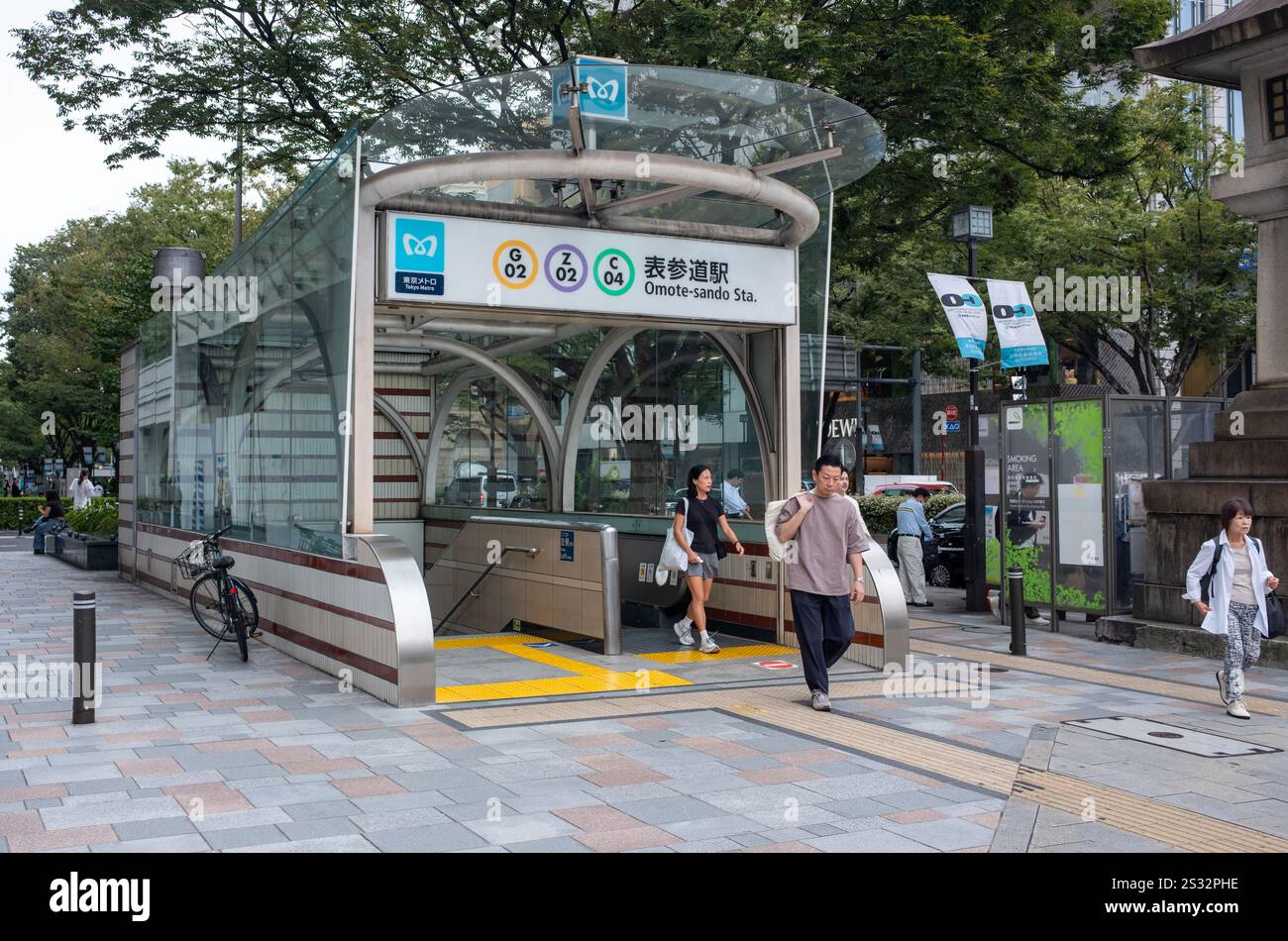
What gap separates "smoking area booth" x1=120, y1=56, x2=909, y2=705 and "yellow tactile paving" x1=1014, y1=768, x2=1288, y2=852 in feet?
12.1

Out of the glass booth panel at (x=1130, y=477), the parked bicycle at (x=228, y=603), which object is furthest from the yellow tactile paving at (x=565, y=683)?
the glass booth panel at (x=1130, y=477)

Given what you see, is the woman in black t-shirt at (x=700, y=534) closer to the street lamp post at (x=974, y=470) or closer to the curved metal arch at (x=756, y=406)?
the curved metal arch at (x=756, y=406)

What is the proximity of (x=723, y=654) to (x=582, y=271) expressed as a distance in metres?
3.62

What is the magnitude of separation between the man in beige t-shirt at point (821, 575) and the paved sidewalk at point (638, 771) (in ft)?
1.26

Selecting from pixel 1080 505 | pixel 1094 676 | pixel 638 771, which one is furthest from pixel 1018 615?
pixel 638 771

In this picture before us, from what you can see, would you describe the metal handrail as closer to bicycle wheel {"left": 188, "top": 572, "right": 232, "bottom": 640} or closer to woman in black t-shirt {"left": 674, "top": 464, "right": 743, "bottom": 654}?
woman in black t-shirt {"left": 674, "top": 464, "right": 743, "bottom": 654}

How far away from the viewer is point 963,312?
14758 millimetres

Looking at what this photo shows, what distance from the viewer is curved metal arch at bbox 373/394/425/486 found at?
18516 millimetres

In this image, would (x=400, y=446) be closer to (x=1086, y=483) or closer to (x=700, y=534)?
(x=700, y=534)

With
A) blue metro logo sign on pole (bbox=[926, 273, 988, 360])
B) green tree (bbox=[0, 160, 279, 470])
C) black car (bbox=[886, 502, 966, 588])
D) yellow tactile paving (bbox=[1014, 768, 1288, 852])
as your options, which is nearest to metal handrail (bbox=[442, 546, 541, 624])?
blue metro logo sign on pole (bbox=[926, 273, 988, 360])

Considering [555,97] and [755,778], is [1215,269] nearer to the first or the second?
[555,97]

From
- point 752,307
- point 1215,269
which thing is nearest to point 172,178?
point 1215,269

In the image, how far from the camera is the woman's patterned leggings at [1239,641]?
8242 millimetres
